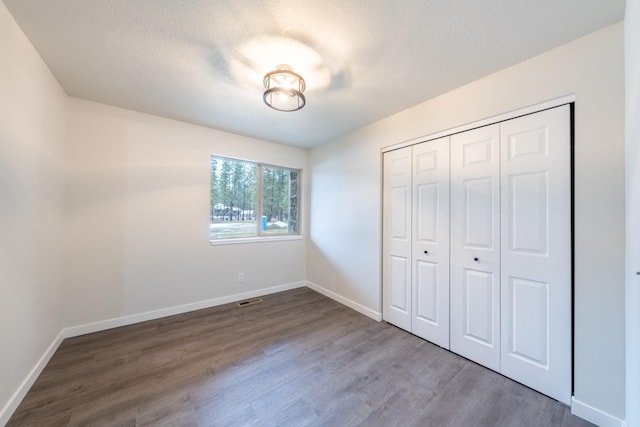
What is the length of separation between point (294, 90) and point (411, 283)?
229 centimetres

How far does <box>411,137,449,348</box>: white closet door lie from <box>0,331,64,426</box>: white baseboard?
3.17 meters

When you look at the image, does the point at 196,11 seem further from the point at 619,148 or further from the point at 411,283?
the point at 411,283

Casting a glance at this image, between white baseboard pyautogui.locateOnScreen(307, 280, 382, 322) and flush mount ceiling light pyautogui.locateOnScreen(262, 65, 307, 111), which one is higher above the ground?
flush mount ceiling light pyautogui.locateOnScreen(262, 65, 307, 111)

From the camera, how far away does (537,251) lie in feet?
5.66

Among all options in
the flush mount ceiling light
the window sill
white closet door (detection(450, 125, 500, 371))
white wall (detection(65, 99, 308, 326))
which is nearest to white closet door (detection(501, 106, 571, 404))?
white closet door (detection(450, 125, 500, 371))

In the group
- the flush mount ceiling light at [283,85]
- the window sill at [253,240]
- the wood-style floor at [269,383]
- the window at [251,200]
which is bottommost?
the wood-style floor at [269,383]

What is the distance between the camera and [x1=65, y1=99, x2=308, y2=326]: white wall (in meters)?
2.45

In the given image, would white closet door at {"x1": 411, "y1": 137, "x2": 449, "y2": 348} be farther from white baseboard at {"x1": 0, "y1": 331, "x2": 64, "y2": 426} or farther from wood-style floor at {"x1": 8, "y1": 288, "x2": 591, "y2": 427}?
white baseboard at {"x1": 0, "y1": 331, "x2": 64, "y2": 426}

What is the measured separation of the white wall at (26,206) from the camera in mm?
1417

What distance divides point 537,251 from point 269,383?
2.30 meters

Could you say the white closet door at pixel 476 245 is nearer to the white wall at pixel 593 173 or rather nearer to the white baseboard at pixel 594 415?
the white wall at pixel 593 173

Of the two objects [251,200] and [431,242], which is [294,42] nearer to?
[431,242]

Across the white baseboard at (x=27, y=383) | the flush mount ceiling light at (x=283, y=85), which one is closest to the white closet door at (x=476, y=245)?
the flush mount ceiling light at (x=283, y=85)

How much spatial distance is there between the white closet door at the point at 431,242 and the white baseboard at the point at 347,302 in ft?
1.63
